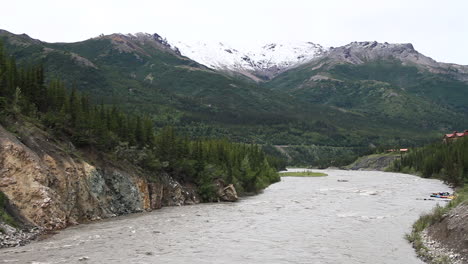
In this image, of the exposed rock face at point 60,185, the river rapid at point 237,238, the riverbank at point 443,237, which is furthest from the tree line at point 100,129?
the riverbank at point 443,237

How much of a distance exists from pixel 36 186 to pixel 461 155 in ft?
349

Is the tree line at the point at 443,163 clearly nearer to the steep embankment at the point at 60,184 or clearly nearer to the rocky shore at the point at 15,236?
the steep embankment at the point at 60,184

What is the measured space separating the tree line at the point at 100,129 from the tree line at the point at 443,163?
5426 cm

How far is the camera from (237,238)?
41.2 m

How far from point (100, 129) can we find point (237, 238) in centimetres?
2842

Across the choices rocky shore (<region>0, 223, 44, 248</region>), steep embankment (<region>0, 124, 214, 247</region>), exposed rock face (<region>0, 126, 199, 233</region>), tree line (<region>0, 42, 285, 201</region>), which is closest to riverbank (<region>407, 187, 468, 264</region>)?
rocky shore (<region>0, 223, 44, 248</region>)

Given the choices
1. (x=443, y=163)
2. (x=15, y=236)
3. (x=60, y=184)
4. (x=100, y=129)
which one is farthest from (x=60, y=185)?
(x=443, y=163)

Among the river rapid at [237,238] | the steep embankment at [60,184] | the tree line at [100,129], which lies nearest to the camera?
the river rapid at [237,238]

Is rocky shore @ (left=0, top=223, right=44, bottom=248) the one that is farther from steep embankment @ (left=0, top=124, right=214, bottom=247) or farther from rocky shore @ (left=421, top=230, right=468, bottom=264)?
rocky shore @ (left=421, top=230, right=468, bottom=264)

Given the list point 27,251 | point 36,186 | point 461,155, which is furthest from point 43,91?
point 461,155

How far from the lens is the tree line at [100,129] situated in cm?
5422

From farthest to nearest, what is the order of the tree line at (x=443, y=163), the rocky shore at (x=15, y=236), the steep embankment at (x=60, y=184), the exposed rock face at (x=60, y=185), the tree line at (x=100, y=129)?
the tree line at (x=443, y=163), the tree line at (x=100, y=129), the exposed rock face at (x=60, y=185), the steep embankment at (x=60, y=184), the rocky shore at (x=15, y=236)

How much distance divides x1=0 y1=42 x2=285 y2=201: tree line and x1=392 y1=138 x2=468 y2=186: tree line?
54.3m

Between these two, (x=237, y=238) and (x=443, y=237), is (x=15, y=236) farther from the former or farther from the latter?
(x=443, y=237)
